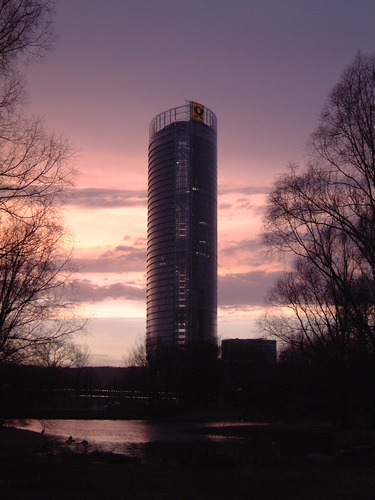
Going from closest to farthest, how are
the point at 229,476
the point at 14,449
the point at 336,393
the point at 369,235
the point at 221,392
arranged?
1. the point at 229,476
2. the point at 369,235
3. the point at 14,449
4. the point at 336,393
5. the point at 221,392

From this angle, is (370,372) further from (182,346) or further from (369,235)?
(182,346)

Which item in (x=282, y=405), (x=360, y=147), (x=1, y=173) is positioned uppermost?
(x=360, y=147)

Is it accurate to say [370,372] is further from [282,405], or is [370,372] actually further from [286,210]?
[282,405]

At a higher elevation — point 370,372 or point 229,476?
point 370,372

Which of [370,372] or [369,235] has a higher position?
[369,235]

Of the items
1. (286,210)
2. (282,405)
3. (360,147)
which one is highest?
(360,147)

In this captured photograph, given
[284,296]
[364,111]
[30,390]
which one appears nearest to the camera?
[364,111]

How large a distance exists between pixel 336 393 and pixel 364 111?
25187mm

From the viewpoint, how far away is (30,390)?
23.8 m

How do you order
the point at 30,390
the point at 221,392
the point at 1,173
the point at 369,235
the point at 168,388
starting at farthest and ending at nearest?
1. the point at 221,392
2. the point at 168,388
3. the point at 30,390
4. the point at 369,235
5. the point at 1,173

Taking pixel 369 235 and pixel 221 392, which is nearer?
pixel 369 235

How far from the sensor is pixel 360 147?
18672mm

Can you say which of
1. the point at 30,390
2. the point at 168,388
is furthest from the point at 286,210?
the point at 168,388

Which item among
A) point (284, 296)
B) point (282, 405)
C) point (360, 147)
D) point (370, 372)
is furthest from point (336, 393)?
point (282, 405)
